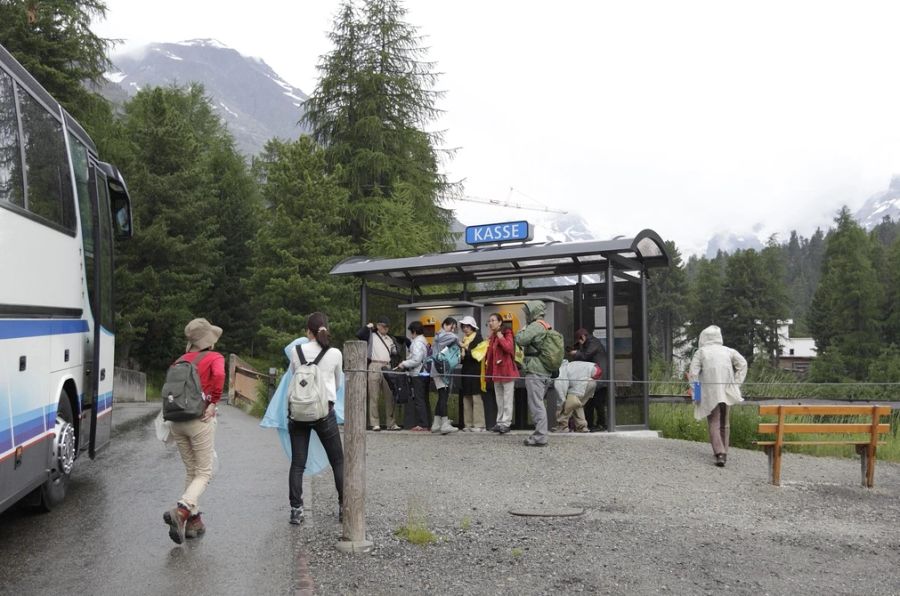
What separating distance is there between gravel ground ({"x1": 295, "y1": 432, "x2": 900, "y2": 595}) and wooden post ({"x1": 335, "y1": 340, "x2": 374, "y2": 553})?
185mm

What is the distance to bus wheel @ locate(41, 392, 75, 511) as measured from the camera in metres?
7.62

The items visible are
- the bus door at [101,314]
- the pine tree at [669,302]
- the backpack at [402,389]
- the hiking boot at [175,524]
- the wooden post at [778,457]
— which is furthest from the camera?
the pine tree at [669,302]

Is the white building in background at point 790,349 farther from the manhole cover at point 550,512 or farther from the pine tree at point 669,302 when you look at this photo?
the manhole cover at point 550,512

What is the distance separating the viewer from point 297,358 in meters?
7.42

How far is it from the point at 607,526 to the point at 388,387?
25.6 feet

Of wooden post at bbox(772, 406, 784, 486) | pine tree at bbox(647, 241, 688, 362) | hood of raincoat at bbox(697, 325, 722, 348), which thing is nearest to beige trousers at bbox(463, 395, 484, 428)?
hood of raincoat at bbox(697, 325, 722, 348)

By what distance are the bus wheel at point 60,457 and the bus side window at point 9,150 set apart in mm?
2037

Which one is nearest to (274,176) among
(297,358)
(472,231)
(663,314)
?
(472,231)

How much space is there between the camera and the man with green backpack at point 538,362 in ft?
40.5

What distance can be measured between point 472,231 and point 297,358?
8.09 meters

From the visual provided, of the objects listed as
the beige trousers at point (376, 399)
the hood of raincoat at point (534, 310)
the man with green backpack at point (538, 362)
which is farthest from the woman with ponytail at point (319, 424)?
the beige trousers at point (376, 399)

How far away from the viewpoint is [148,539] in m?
7.00

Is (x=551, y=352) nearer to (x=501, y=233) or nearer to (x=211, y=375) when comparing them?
(x=501, y=233)

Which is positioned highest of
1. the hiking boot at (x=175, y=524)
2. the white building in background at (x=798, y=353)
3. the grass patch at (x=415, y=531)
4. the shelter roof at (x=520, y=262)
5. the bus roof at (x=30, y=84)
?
the bus roof at (x=30, y=84)
